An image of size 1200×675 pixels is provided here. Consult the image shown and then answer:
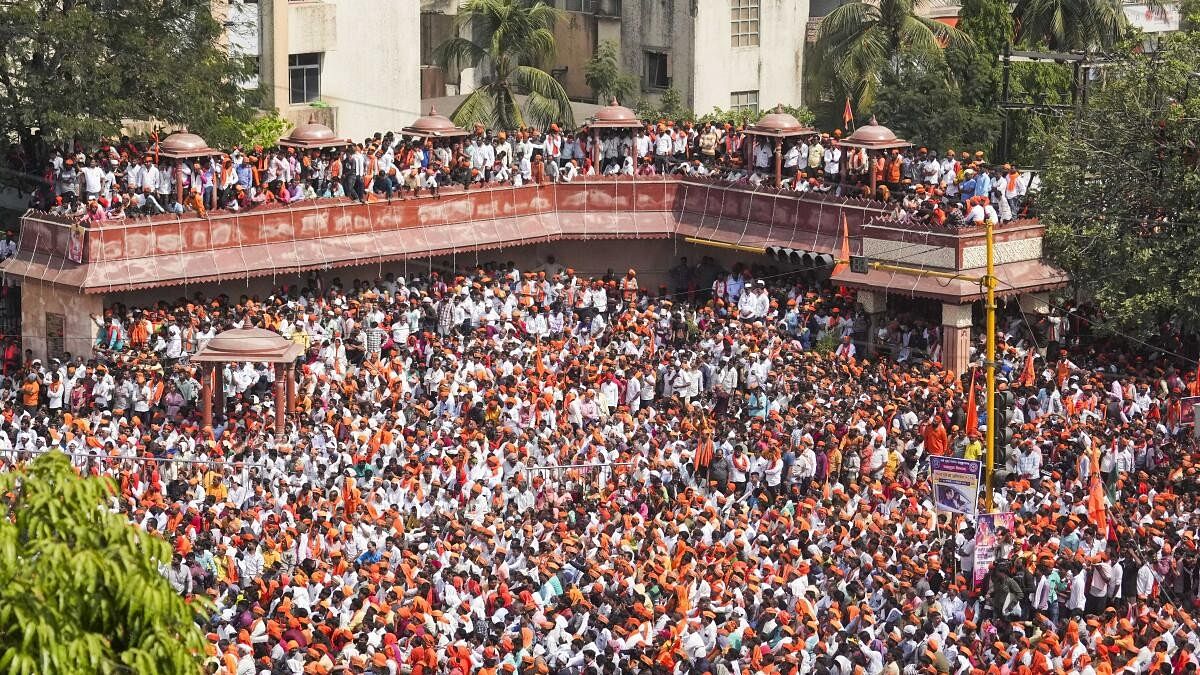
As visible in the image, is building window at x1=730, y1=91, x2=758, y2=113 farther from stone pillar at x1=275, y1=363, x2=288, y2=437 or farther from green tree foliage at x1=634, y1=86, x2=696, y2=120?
stone pillar at x1=275, y1=363, x2=288, y2=437

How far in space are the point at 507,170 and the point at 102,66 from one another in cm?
781

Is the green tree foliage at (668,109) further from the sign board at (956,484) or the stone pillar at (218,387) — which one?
the sign board at (956,484)

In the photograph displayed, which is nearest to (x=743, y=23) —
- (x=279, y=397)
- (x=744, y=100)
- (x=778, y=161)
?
(x=744, y=100)

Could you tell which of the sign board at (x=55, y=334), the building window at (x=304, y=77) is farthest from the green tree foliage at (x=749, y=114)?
the sign board at (x=55, y=334)

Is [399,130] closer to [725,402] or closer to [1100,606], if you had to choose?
[725,402]

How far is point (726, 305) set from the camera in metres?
40.8

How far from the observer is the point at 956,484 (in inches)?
1119

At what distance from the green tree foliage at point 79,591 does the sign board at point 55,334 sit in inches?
915

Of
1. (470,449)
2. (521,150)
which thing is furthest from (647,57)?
(470,449)

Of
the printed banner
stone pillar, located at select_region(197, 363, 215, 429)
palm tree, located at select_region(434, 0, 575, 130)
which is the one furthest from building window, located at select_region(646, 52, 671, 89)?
the printed banner

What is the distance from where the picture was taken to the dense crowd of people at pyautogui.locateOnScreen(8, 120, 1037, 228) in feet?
127

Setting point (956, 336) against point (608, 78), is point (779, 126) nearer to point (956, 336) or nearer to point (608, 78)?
point (956, 336)

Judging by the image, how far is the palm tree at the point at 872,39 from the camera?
5078 centimetres

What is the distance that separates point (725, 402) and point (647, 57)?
19.9 metres
